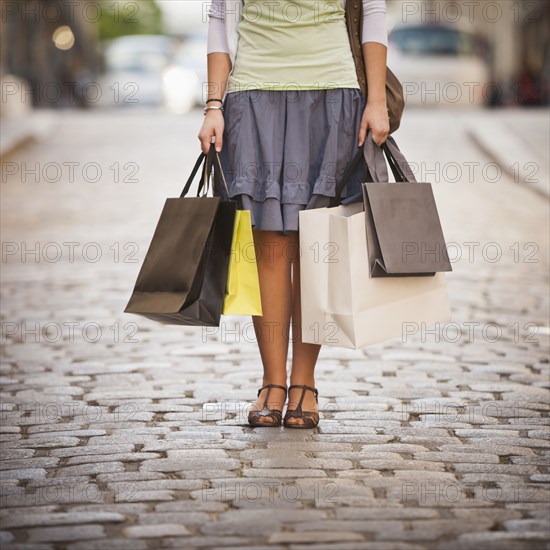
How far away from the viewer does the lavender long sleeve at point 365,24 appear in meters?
4.53

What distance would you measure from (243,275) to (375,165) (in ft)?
1.97

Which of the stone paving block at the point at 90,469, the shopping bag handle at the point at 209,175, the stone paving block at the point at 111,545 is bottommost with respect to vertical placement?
the stone paving block at the point at 111,545

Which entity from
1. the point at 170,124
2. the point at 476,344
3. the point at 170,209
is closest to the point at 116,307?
the point at 476,344

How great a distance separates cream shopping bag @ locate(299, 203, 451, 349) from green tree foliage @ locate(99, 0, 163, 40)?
5282 cm

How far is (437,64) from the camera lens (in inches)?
922

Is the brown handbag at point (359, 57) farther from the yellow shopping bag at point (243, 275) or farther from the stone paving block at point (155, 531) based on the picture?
the stone paving block at point (155, 531)

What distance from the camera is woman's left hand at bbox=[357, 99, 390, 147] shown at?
4.46 m

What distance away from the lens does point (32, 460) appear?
167 inches

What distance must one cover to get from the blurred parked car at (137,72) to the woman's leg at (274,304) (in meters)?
21.9

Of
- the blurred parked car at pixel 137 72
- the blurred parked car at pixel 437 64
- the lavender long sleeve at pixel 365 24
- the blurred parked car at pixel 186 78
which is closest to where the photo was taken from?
the lavender long sleeve at pixel 365 24

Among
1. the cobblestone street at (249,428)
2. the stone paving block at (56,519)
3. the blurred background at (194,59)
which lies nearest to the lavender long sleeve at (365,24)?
the cobblestone street at (249,428)

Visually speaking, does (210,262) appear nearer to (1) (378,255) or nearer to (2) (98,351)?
(1) (378,255)

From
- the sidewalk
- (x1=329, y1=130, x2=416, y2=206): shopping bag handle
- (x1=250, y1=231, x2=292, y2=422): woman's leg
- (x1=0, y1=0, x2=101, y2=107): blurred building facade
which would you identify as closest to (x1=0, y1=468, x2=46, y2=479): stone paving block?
(x1=250, y1=231, x2=292, y2=422): woman's leg

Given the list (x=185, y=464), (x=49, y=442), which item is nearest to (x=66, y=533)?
(x=185, y=464)
